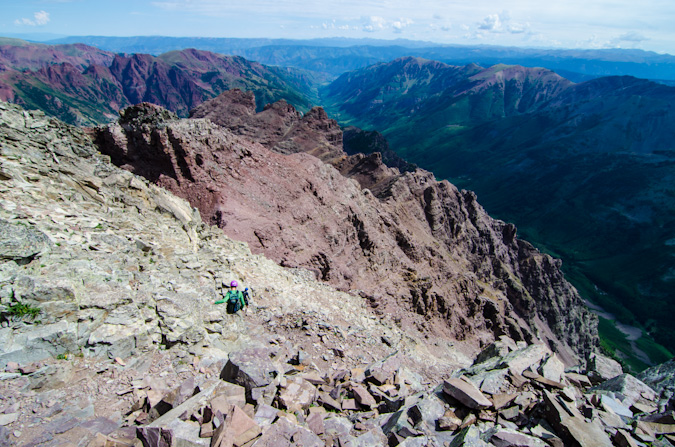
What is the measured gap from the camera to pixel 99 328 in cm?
1179

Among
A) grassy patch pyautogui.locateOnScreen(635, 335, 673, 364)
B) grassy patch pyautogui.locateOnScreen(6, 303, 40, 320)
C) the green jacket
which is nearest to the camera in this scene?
grassy patch pyautogui.locateOnScreen(6, 303, 40, 320)

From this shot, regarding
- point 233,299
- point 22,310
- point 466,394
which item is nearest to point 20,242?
point 22,310

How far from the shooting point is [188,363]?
12383 millimetres

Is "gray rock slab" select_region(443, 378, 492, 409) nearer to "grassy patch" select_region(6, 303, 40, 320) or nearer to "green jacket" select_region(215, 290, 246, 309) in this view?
"green jacket" select_region(215, 290, 246, 309)

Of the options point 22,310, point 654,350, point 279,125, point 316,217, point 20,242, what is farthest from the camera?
point 654,350

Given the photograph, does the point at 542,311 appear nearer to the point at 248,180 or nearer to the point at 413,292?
the point at 413,292

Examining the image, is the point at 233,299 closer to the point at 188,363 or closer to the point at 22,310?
the point at 188,363

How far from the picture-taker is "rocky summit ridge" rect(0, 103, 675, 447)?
9547 millimetres

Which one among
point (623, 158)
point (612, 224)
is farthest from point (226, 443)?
point (623, 158)

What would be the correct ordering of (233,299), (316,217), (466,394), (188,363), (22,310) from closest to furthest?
(22,310) → (466,394) → (188,363) → (233,299) → (316,217)

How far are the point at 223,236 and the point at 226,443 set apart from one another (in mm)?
16243

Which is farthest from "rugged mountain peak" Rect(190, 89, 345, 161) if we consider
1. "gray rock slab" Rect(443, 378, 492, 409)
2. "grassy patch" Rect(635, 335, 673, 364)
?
"grassy patch" Rect(635, 335, 673, 364)

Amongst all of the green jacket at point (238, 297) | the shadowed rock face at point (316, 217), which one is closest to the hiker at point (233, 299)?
the green jacket at point (238, 297)

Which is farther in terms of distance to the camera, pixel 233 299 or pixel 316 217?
pixel 316 217
